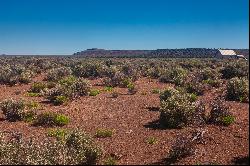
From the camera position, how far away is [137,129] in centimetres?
1791

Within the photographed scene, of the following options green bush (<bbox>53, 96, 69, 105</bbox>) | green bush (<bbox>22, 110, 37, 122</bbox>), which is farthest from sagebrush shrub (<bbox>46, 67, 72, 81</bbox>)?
green bush (<bbox>22, 110, 37, 122</bbox>)

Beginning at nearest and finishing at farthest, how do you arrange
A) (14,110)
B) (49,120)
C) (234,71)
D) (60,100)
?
1. (49,120)
2. (14,110)
3. (60,100)
4. (234,71)

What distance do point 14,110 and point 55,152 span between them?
9.69 m

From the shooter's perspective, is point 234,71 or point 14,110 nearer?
point 14,110

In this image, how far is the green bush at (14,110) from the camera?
796 inches

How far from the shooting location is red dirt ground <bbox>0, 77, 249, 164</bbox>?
44.6 feet

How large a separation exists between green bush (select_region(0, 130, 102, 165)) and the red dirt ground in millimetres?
1157

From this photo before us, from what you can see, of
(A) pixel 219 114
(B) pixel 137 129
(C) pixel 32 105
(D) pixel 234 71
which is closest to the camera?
(B) pixel 137 129

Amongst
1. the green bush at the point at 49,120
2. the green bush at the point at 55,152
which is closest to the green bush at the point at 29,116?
the green bush at the point at 49,120

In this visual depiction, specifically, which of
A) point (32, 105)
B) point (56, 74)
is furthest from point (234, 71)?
point (32, 105)

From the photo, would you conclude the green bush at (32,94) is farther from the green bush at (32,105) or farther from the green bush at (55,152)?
the green bush at (55,152)

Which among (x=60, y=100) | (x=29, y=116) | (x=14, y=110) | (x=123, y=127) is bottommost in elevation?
(x=123, y=127)

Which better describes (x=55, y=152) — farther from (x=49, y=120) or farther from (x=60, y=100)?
(x=60, y=100)

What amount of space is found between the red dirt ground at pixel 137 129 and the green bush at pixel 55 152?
116 cm
